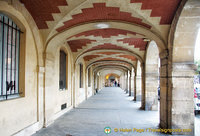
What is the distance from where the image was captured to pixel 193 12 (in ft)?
11.9

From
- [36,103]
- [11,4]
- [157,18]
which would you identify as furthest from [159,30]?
[36,103]

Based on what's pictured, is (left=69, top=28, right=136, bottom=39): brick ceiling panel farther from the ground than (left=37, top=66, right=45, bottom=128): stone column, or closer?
farther from the ground

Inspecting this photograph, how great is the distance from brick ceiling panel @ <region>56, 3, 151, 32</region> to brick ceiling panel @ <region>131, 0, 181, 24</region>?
512mm

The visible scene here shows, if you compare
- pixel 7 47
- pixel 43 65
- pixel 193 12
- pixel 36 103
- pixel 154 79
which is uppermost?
pixel 193 12

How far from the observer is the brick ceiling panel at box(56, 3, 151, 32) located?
4.18 metres

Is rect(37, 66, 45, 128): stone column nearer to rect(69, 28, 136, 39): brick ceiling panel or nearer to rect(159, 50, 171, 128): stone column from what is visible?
rect(69, 28, 136, 39): brick ceiling panel

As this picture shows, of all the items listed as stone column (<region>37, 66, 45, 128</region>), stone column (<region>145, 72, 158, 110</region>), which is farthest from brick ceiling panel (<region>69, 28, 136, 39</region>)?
stone column (<region>145, 72, 158, 110</region>)

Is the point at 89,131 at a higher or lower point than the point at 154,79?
lower

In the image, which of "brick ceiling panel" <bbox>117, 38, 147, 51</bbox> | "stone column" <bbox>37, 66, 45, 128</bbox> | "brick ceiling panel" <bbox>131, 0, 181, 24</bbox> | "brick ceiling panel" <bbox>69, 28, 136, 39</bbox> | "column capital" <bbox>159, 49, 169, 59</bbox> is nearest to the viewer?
"brick ceiling panel" <bbox>131, 0, 181, 24</bbox>

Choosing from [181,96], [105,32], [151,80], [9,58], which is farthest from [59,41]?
[151,80]

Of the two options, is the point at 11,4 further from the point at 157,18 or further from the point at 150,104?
the point at 150,104

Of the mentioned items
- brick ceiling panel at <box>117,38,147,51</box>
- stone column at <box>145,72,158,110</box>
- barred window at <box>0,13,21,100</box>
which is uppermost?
brick ceiling panel at <box>117,38,147,51</box>

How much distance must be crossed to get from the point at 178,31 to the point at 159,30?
0.60 metres

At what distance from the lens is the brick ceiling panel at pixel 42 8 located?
12.4 ft
